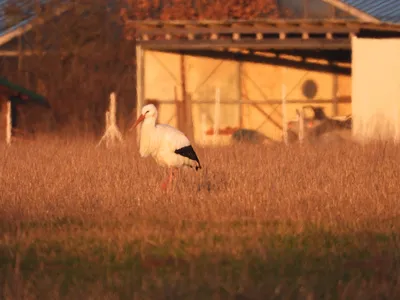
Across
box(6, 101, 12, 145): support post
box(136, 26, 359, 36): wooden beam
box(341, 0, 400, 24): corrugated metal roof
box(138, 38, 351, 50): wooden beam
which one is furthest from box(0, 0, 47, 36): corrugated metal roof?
box(136, 26, 359, 36): wooden beam

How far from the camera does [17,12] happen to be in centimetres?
3641

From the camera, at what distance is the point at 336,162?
1709 centimetres

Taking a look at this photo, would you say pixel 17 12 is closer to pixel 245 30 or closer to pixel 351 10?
pixel 351 10

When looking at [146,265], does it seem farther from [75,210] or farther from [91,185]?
[91,185]

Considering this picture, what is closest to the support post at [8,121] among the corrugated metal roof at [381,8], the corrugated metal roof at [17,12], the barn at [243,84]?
the barn at [243,84]

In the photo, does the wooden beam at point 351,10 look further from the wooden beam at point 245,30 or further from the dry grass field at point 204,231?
the dry grass field at point 204,231

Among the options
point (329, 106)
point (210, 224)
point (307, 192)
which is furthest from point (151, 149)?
point (329, 106)

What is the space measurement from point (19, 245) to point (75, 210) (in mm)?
2473

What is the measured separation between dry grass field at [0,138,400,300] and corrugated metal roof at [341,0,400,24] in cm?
1408

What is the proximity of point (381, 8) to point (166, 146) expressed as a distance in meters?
18.9

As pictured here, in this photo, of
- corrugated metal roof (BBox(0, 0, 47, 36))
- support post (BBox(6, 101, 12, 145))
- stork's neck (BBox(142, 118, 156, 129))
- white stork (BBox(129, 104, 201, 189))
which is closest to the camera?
white stork (BBox(129, 104, 201, 189))

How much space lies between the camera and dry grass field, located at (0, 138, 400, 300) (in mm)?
7184

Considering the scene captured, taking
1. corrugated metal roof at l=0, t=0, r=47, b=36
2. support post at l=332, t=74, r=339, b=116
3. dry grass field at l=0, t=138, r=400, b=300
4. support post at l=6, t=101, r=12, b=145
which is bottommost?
dry grass field at l=0, t=138, r=400, b=300

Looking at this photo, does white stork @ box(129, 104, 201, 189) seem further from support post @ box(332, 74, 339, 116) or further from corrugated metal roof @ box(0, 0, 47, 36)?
corrugated metal roof @ box(0, 0, 47, 36)
